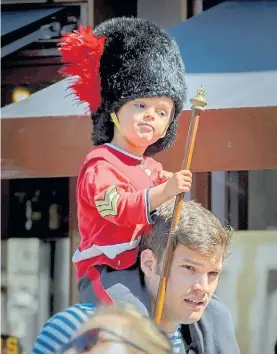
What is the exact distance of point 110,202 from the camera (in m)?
1.57

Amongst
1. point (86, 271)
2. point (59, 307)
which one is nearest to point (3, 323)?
point (59, 307)

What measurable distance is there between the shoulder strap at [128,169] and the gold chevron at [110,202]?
0.18ft

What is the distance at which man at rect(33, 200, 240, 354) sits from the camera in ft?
5.12

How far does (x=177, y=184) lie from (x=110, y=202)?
0.15 metres

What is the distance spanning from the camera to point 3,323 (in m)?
1.92

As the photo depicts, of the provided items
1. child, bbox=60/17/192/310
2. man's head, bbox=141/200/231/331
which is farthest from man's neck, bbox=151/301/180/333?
child, bbox=60/17/192/310

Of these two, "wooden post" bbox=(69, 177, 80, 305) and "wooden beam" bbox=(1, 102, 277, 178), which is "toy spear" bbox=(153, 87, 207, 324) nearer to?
"wooden beam" bbox=(1, 102, 277, 178)

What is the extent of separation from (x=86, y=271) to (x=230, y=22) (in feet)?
2.33

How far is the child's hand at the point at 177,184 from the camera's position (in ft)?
5.11

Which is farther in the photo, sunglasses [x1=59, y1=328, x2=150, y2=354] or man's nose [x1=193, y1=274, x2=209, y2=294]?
man's nose [x1=193, y1=274, x2=209, y2=294]

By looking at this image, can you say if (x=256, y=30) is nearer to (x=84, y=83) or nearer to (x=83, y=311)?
(x=84, y=83)

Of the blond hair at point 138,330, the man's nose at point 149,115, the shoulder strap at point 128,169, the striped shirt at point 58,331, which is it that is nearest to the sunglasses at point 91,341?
the blond hair at point 138,330

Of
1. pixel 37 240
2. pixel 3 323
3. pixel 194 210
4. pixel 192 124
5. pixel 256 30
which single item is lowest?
A: pixel 3 323

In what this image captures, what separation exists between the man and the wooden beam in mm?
179
